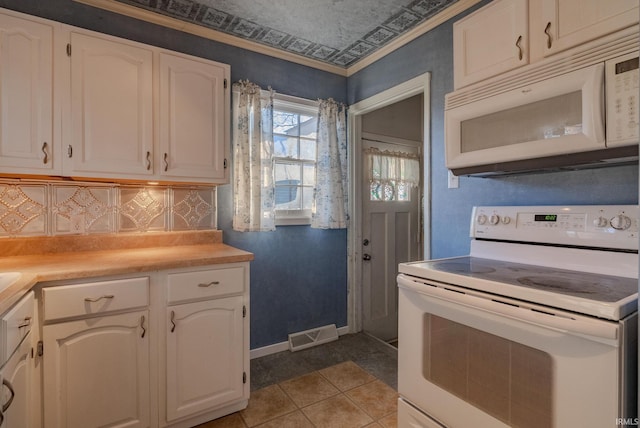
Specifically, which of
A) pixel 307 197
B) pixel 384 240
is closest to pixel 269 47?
pixel 307 197

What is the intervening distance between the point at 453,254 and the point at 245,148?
63.7 inches

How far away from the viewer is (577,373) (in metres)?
0.87

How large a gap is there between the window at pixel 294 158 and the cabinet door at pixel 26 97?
1.39 metres

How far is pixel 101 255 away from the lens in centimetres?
174

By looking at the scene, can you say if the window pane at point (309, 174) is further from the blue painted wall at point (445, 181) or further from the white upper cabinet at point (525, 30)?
the white upper cabinet at point (525, 30)

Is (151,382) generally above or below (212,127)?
below

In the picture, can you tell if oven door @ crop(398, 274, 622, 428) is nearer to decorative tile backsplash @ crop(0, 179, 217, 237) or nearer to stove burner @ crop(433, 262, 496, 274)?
stove burner @ crop(433, 262, 496, 274)

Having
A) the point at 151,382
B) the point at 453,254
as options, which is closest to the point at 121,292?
the point at 151,382

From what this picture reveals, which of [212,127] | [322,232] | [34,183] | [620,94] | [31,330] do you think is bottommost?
[31,330]

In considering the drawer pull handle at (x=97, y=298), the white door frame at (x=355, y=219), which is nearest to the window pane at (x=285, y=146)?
the white door frame at (x=355, y=219)

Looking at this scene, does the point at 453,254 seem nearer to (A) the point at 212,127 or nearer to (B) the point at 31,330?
(A) the point at 212,127

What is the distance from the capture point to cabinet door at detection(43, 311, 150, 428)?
52.4 inches

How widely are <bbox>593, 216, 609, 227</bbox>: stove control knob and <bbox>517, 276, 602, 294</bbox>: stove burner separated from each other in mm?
301

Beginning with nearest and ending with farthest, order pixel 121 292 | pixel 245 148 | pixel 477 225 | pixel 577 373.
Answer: pixel 577 373
pixel 121 292
pixel 477 225
pixel 245 148
